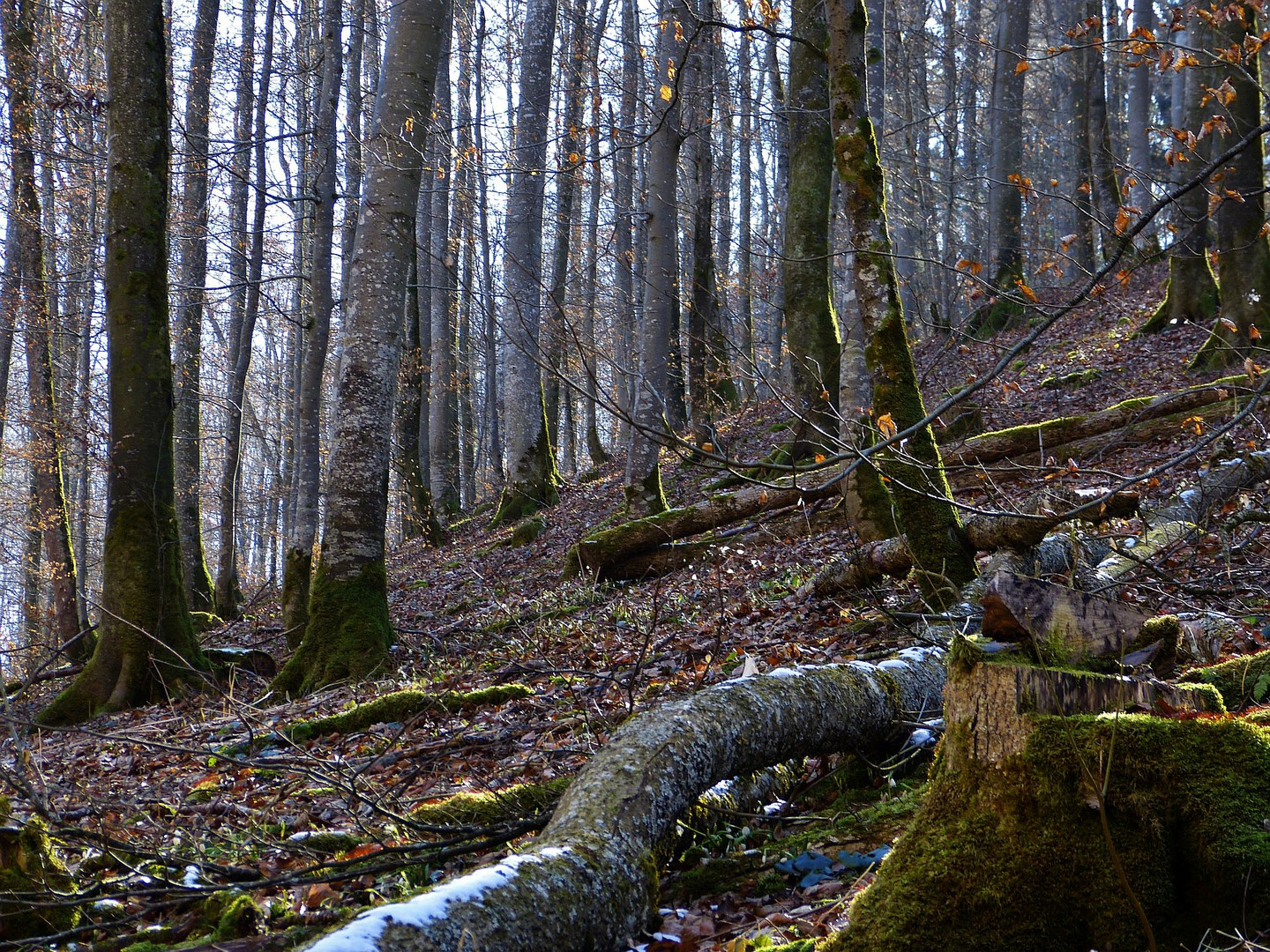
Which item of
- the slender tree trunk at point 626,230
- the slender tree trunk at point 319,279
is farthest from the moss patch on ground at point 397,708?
the slender tree trunk at point 626,230

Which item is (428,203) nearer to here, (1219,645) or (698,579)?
(698,579)

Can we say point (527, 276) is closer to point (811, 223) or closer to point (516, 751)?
point (811, 223)

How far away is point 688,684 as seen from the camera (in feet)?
16.7

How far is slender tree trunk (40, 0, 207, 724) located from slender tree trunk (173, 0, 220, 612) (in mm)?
5329

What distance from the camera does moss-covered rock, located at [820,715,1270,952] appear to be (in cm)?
198

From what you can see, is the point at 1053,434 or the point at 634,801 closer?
the point at 634,801

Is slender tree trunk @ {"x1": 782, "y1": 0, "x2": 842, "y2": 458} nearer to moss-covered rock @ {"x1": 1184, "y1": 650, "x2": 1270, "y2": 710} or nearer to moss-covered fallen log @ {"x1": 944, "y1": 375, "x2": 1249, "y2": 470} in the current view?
moss-covered fallen log @ {"x1": 944, "y1": 375, "x2": 1249, "y2": 470}

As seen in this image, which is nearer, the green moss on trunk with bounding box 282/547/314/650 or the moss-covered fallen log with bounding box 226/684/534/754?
the moss-covered fallen log with bounding box 226/684/534/754

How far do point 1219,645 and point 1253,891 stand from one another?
2553 millimetres

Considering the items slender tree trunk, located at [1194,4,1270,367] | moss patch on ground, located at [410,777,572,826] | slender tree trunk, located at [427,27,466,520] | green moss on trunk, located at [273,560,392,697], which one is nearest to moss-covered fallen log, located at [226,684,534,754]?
green moss on trunk, located at [273,560,392,697]

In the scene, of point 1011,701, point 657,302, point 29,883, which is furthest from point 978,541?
point 657,302

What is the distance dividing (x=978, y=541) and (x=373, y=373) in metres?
5.42

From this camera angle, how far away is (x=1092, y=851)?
6.71ft

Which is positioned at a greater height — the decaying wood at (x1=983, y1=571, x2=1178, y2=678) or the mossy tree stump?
the decaying wood at (x1=983, y1=571, x2=1178, y2=678)
